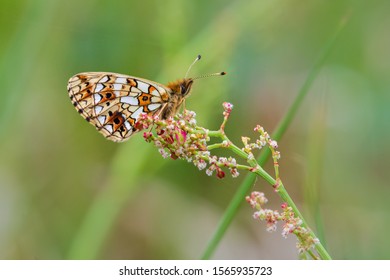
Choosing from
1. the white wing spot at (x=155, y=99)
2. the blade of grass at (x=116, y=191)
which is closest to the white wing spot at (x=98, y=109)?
the white wing spot at (x=155, y=99)

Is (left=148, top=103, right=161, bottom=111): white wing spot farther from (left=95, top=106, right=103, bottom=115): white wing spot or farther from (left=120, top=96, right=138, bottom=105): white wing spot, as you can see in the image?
(left=95, top=106, right=103, bottom=115): white wing spot

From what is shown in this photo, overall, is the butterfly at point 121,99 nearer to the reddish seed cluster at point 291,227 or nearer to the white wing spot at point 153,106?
the white wing spot at point 153,106

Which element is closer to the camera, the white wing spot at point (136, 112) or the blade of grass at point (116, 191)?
the white wing spot at point (136, 112)

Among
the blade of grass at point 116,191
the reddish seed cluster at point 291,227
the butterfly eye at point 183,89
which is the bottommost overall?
the blade of grass at point 116,191

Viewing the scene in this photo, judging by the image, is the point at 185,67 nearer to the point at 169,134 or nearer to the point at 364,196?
the point at 364,196

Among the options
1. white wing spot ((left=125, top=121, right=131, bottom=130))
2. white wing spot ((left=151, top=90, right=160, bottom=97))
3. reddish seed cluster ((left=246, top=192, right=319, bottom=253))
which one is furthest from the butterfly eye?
reddish seed cluster ((left=246, top=192, right=319, bottom=253))

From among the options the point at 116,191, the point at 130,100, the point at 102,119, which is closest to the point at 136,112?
the point at 130,100
